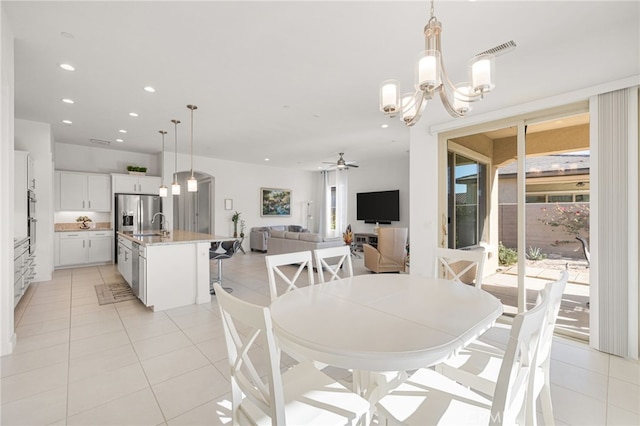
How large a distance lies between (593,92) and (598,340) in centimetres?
235

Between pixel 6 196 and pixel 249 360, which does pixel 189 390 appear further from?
pixel 6 196

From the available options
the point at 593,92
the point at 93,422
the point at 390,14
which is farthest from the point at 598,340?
the point at 93,422

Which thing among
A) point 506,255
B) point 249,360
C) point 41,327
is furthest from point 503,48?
point 41,327

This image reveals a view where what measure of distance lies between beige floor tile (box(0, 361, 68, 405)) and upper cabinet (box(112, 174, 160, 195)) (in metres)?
5.34

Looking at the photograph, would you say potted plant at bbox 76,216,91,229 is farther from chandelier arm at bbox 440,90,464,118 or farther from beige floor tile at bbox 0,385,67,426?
chandelier arm at bbox 440,90,464,118

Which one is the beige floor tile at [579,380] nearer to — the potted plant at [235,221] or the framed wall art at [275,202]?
the potted plant at [235,221]

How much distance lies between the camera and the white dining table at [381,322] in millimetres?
1087

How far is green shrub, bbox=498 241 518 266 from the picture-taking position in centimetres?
344

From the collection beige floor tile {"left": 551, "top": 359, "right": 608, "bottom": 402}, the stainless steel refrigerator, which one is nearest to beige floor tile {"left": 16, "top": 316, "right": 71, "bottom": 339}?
the stainless steel refrigerator

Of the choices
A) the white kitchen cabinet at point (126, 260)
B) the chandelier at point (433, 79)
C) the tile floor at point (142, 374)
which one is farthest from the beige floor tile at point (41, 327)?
the chandelier at point (433, 79)

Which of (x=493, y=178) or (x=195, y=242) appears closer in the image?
(x=493, y=178)

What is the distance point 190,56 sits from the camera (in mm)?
2785

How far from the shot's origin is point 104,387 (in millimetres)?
2066

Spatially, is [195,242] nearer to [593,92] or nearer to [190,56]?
[190,56]
